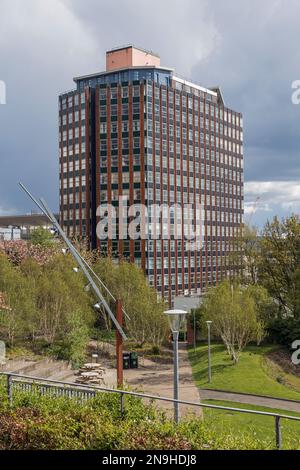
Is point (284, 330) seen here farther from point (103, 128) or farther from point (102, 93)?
point (102, 93)

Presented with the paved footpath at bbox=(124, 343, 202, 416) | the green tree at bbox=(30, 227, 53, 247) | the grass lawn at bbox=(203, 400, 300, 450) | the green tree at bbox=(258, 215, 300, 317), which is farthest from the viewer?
the green tree at bbox=(30, 227, 53, 247)

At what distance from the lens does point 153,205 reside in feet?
364

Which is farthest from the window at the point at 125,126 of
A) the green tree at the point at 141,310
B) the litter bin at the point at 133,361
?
the litter bin at the point at 133,361

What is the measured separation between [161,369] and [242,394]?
11.5 metres

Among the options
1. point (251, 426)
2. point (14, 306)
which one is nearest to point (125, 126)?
point (14, 306)

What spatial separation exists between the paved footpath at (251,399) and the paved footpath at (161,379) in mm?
813

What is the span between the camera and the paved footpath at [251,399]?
31786 millimetres

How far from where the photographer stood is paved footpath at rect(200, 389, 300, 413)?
3179 centimetres

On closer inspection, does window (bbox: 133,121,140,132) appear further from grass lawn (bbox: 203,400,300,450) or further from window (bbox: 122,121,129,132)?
grass lawn (bbox: 203,400,300,450)

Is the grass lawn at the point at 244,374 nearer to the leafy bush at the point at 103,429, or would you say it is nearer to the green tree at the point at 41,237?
the leafy bush at the point at 103,429

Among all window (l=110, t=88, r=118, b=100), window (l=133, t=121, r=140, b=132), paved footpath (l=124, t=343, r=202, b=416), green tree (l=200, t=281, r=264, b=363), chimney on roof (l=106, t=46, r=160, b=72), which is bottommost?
paved footpath (l=124, t=343, r=202, b=416)

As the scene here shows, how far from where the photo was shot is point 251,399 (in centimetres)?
3403

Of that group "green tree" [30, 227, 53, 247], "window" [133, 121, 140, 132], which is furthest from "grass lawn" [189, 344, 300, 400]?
"window" [133, 121, 140, 132]

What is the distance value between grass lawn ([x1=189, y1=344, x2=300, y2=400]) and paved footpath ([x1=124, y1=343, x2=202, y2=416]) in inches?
31.4
